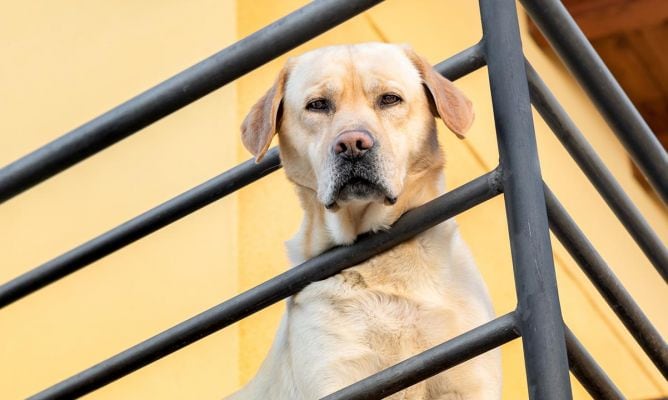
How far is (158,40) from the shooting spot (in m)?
3.42


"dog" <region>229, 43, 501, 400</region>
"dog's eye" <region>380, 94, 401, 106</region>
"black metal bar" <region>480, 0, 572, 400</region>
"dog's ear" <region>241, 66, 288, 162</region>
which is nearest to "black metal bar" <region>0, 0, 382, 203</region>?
"black metal bar" <region>480, 0, 572, 400</region>

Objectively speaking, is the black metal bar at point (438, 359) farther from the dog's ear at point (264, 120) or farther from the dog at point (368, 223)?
the dog's ear at point (264, 120)

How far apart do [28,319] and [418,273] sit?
1.74 m

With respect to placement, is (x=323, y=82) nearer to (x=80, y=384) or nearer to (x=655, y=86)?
(x=80, y=384)

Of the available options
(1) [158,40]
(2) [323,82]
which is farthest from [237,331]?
(2) [323,82]

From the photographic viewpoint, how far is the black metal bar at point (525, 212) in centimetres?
105

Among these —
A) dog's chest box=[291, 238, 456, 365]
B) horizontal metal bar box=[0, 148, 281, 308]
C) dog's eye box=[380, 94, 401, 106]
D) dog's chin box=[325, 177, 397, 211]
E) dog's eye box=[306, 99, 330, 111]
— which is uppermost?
dog's eye box=[306, 99, 330, 111]

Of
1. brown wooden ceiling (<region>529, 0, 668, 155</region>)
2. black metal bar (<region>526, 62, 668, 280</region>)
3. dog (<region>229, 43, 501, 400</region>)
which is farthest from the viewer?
brown wooden ceiling (<region>529, 0, 668, 155</region>)

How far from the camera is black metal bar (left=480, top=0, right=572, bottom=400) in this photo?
1050 millimetres

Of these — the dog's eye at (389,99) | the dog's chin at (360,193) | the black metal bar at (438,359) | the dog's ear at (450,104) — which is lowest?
the black metal bar at (438,359)

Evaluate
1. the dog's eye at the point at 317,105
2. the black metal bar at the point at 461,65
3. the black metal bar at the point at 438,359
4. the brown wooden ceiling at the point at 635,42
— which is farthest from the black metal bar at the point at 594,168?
the brown wooden ceiling at the point at 635,42

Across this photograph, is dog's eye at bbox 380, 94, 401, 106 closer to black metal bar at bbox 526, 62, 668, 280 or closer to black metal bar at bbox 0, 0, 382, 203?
black metal bar at bbox 526, 62, 668, 280

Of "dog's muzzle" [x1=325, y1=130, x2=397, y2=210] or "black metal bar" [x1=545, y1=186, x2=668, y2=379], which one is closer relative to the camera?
"black metal bar" [x1=545, y1=186, x2=668, y2=379]

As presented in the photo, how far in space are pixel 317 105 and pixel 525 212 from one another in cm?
108
